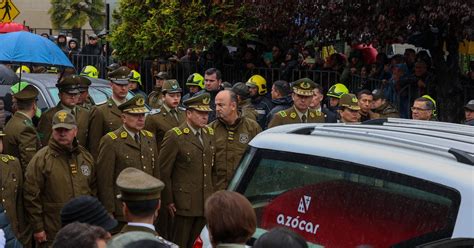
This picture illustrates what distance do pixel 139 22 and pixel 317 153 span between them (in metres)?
13.4

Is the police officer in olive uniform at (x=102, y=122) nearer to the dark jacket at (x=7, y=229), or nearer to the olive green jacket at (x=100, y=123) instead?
the olive green jacket at (x=100, y=123)

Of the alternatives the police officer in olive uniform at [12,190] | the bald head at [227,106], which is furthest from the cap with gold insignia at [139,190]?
the bald head at [227,106]

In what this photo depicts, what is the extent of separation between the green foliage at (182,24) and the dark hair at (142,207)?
38.7ft

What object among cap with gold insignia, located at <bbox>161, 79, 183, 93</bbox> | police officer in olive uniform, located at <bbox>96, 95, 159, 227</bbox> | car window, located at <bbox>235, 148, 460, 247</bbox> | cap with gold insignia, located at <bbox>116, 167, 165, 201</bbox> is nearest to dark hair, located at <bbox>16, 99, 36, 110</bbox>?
police officer in olive uniform, located at <bbox>96, 95, 159, 227</bbox>

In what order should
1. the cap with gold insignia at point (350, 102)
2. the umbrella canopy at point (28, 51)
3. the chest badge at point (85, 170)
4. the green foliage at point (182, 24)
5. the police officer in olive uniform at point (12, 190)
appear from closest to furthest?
the police officer in olive uniform at point (12, 190), the chest badge at point (85, 170), the cap with gold insignia at point (350, 102), the umbrella canopy at point (28, 51), the green foliage at point (182, 24)

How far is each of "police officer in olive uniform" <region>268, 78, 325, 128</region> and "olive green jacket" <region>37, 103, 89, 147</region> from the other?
6.77 ft

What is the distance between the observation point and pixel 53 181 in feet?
25.4

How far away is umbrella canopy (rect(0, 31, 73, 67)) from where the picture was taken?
11.1 metres

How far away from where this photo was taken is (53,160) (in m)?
7.79

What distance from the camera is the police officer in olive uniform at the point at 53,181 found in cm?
775

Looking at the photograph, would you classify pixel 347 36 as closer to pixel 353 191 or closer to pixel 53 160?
pixel 53 160

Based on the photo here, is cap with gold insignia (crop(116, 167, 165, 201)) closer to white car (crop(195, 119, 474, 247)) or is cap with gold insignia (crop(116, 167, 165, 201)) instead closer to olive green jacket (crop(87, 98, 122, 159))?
white car (crop(195, 119, 474, 247))

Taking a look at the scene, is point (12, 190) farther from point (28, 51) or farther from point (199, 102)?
point (28, 51)

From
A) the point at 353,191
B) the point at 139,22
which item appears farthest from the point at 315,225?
the point at 139,22
